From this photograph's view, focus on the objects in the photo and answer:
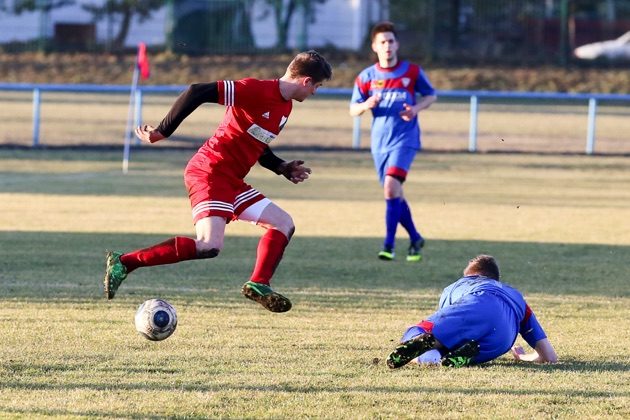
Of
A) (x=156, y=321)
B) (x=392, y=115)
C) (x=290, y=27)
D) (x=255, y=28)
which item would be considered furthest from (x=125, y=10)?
(x=156, y=321)

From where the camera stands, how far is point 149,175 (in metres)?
21.5

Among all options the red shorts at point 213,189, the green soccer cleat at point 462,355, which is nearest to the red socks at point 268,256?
the red shorts at point 213,189

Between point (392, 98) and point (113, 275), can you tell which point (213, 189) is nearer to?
point (113, 275)

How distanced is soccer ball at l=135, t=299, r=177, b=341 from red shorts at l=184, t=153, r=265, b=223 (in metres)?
0.69

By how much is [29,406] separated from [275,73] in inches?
1302

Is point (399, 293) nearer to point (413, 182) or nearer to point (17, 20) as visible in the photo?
point (413, 182)

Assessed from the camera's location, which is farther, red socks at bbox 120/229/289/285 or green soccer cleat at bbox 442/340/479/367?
red socks at bbox 120/229/289/285

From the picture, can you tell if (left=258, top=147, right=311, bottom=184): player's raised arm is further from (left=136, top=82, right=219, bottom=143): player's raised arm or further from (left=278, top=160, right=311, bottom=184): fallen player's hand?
(left=136, top=82, right=219, bottom=143): player's raised arm

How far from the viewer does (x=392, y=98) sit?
12227 mm

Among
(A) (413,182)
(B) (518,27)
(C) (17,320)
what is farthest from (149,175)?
(B) (518,27)

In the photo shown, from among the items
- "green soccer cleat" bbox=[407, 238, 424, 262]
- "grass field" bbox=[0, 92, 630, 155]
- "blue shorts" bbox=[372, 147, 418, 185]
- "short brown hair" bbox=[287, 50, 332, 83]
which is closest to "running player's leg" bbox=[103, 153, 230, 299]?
"short brown hair" bbox=[287, 50, 332, 83]

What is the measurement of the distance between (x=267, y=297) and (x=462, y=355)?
122 cm

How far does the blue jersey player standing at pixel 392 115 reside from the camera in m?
12.1

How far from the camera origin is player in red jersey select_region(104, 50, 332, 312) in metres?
7.45
